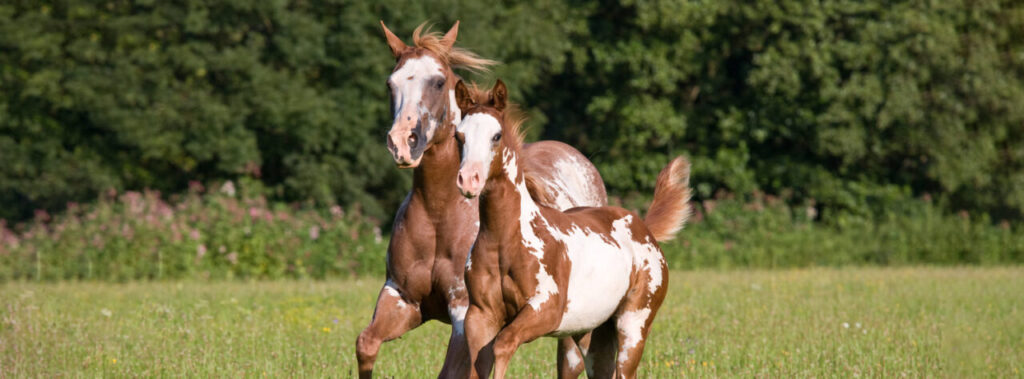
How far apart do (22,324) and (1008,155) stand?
22.9 metres

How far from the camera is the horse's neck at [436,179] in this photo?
249 inches

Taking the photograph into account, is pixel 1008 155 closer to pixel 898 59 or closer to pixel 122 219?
pixel 898 59

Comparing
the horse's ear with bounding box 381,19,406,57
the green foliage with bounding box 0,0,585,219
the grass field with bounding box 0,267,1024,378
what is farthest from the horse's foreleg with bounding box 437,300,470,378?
the green foliage with bounding box 0,0,585,219

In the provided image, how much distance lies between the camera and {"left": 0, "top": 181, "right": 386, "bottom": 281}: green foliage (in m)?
18.9

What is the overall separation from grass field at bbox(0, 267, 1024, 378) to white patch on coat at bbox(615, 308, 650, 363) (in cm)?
171

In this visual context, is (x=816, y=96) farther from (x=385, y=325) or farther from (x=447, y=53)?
(x=385, y=325)

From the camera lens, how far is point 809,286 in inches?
625

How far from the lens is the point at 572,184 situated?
873 centimetres

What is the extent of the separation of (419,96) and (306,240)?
1475 cm

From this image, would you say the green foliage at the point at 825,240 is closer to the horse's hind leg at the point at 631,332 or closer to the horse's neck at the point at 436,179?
the horse's neck at the point at 436,179

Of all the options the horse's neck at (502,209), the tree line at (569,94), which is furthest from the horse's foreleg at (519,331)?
the tree line at (569,94)

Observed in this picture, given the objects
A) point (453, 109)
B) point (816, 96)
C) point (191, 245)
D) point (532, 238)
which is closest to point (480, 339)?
point (532, 238)

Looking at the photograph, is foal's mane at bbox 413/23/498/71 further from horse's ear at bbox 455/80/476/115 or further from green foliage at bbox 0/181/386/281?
green foliage at bbox 0/181/386/281

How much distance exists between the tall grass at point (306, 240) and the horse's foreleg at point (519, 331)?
14.9 metres
